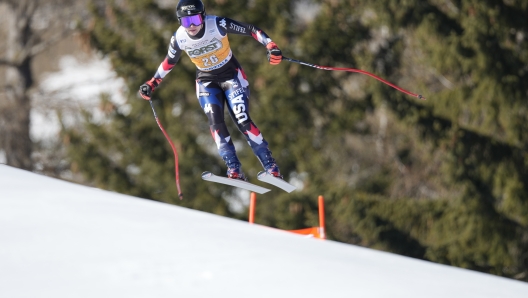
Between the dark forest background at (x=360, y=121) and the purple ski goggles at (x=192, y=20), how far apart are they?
10.4 meters

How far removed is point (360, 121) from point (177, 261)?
50.7 ft

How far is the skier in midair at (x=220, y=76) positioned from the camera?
29.7 ft

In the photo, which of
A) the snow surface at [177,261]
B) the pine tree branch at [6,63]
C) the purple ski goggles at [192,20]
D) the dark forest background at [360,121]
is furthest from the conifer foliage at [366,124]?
the purple ski goggles at [192,20]

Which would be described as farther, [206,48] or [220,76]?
[220,76]

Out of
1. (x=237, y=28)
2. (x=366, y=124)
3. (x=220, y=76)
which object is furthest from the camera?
(x=366, y=124)

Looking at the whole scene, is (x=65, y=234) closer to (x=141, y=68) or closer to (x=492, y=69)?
(x=492, y=69)

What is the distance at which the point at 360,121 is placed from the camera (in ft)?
75.0

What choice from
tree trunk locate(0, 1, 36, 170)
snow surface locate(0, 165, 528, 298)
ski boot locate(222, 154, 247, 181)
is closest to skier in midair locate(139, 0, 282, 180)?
ski boot locate(222, 154, 247, 181)

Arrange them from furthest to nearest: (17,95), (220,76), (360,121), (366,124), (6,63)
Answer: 1. (6,63)
2. (17,95)
3. (366,124)
4. (360,121)
5. (220,76)

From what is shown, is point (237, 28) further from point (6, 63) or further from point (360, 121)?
point (6, 63)

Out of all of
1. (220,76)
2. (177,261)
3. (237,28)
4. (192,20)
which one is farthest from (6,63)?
(177,261)

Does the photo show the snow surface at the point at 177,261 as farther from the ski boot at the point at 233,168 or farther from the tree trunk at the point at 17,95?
the tree trunk at the point at 17,95

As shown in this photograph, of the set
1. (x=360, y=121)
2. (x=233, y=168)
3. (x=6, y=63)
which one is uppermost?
(x=6, y=63)

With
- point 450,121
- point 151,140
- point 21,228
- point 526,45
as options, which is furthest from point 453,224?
point 21,228
